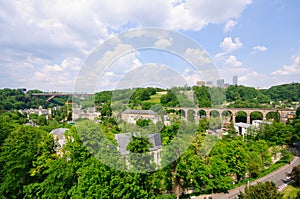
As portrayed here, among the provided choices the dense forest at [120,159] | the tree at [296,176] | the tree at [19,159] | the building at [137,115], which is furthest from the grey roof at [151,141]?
the tree at [296,176]

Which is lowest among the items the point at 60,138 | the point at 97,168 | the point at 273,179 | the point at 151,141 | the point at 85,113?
the point at 273,179

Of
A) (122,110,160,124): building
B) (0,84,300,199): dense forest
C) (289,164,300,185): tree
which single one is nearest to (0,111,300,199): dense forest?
(0,84,300,199): dense forest

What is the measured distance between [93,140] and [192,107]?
3.96m

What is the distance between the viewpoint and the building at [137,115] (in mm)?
6982

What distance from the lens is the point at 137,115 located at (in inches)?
316

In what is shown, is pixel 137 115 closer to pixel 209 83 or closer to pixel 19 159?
pixel 209 83

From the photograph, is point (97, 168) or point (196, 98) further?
point (196, 98)

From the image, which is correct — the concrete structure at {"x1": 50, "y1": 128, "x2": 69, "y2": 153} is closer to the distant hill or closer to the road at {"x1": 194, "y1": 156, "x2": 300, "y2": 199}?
the road at {"x1": 194, "y1": 156, "x2": 300, "y2": 199}

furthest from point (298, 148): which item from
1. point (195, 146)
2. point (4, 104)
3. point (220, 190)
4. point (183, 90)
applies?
point (4, 104)

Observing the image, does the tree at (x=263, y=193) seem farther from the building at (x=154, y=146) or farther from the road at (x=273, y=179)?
the building at (x=154, y=146)

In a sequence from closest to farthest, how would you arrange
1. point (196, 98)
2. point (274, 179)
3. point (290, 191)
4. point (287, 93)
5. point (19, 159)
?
point (196, 98)
point (19, 159)
point (290, 191)
point (274, 179)
point (287, 93)

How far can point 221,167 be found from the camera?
8945 millimetres

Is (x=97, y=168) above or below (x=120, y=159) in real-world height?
below

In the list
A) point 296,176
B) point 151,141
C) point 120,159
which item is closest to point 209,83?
point 151,141
